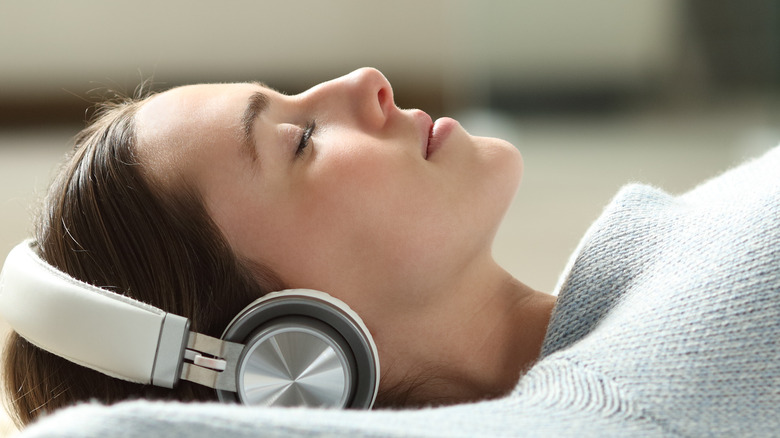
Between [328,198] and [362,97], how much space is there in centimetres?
18

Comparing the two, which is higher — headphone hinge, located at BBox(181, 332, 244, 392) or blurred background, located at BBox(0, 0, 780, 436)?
blurred background, located at BBox(0, 0, 780, 436)

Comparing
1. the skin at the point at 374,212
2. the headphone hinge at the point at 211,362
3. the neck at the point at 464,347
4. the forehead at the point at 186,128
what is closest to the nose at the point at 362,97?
the skin at the point at 374,212

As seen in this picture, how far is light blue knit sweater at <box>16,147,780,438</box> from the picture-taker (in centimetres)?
63

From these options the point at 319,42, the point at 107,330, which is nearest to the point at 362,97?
the point at 107,330

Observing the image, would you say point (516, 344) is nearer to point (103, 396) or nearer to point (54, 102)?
point (103, 396)

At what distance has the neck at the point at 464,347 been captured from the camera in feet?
3.37

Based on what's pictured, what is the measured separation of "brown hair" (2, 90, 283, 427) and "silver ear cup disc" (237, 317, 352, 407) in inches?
3.6

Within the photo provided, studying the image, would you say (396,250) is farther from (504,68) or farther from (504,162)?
(504,68)

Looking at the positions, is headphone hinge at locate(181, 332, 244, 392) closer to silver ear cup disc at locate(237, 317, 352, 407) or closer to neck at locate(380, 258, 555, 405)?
silver ear cup disc at locate(237, 317, 352, 407)

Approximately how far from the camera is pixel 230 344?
0.87 m

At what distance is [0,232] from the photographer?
128 inches

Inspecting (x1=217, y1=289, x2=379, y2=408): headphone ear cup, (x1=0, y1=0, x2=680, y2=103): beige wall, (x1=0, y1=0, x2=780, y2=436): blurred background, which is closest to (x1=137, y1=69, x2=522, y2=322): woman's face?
(x1=217, y1=289, x2=379, y2=408): headphone ear cup

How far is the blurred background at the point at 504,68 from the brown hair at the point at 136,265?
2502 millimetres

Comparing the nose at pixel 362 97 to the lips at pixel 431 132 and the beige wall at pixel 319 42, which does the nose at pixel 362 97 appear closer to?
the lips at pixel 431 132
